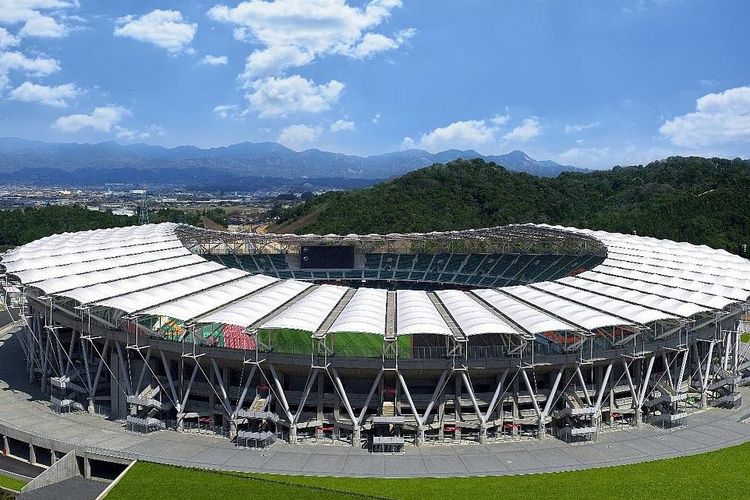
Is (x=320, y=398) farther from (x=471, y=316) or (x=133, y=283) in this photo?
(x=133, y=283)

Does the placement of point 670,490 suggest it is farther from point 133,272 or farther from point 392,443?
point 133,272

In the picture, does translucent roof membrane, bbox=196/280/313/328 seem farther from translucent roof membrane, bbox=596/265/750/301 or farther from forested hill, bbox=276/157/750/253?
forested hill, bbox=276/157/750/253

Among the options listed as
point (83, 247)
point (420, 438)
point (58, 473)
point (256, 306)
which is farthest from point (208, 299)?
Result: point (83, 247)

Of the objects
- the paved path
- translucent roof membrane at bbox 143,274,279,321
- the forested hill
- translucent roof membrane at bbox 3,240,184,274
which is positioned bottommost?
the paved path

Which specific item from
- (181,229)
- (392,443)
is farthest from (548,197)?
(392,443)

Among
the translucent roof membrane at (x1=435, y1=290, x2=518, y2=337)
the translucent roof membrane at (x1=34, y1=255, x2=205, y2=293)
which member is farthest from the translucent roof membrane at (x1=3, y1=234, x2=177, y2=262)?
the translucent roof membrane at (x1=435, y1=290, x2=518, y2=337)
